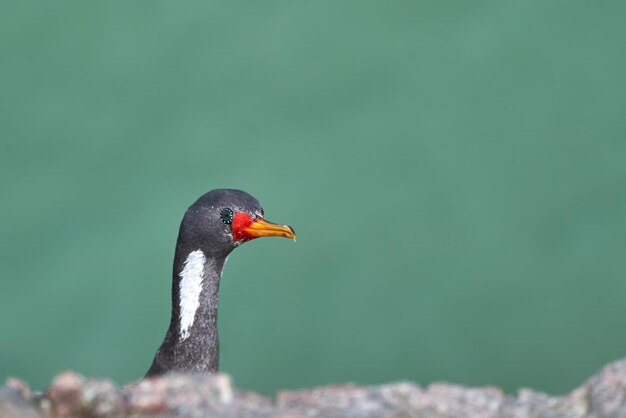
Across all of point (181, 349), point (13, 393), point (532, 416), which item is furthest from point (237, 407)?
point (181, 349)

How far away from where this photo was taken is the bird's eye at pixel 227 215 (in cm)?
738

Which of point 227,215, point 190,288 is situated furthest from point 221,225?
point 190,288

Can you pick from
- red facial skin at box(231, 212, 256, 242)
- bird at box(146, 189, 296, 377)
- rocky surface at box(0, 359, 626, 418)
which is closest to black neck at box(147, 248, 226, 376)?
bird at box(146, 189, 296, 377)

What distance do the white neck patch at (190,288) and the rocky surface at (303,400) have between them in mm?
3865

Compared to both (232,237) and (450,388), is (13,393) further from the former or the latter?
(232,237)

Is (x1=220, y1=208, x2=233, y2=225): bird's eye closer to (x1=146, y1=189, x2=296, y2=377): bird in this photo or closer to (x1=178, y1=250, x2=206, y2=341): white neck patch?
(x1=146, y1=189, x2=296, y2=377): bird

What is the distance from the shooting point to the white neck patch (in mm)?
7211

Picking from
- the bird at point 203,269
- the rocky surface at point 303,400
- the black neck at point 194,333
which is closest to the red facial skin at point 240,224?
the bird at point 203,269

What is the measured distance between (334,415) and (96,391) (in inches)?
24.9

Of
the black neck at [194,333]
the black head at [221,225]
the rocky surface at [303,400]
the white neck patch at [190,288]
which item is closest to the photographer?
the rocky surface at [303,400]

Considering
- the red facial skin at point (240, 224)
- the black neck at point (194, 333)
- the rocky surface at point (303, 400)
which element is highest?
the red facial skin at point (240, 224)

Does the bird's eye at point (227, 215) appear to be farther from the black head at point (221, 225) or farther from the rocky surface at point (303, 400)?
the rocky surface at point (303, 400)

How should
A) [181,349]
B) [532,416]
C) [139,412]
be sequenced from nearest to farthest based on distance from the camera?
[139,412] < [532,416] < [181,349]

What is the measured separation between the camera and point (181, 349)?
281 inches
